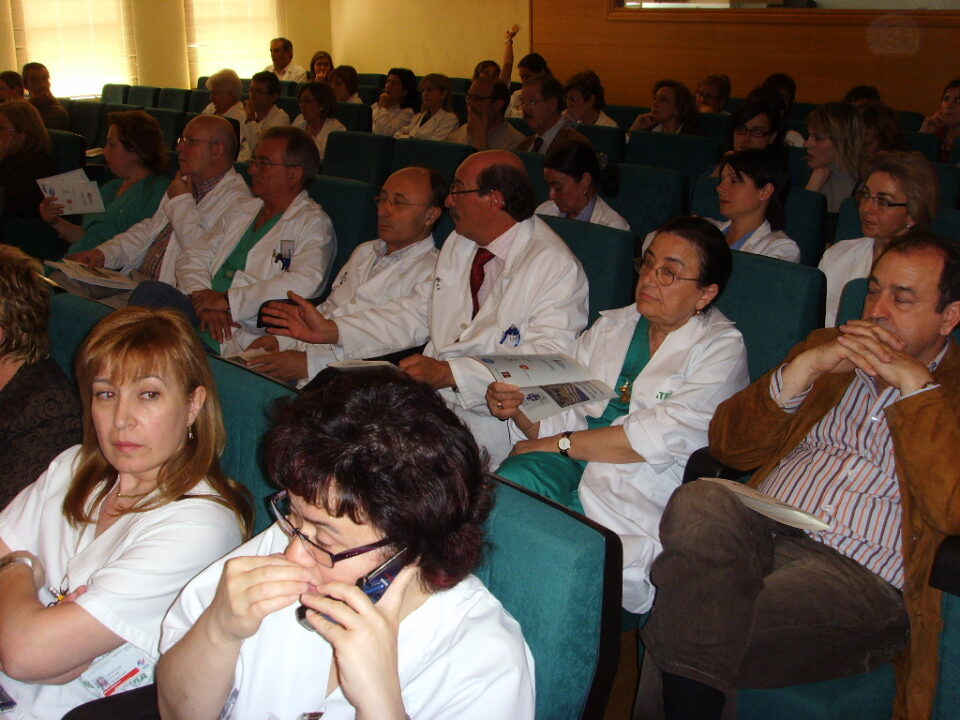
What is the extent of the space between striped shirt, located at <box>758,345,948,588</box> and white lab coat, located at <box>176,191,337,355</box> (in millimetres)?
2036

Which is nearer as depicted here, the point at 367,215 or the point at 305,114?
the point at 367,215

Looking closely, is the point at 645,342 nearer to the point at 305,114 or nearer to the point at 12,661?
the point at 12,661

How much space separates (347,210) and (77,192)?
68.2 inches

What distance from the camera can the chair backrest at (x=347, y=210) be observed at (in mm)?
3436

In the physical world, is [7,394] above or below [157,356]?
below

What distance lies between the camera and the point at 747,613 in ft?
5.17

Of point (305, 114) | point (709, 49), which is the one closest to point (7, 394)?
point (305, 114)

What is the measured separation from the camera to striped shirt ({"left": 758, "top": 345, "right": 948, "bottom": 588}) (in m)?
1.73

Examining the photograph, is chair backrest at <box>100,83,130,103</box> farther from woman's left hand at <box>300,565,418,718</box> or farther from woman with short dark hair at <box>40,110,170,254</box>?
woman's left hand at <box>300,565,418,718</box>

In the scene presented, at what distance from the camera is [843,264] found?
286 centimetres

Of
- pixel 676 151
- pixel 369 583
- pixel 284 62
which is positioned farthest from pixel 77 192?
pixel 284 62

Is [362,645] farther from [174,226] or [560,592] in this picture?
[174,226]

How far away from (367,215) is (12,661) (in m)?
2.42

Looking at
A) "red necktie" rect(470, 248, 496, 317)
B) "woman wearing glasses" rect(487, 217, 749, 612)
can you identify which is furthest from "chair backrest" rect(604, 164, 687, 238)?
"woman wearing glasses" rect(487, 217, 749, 612)
